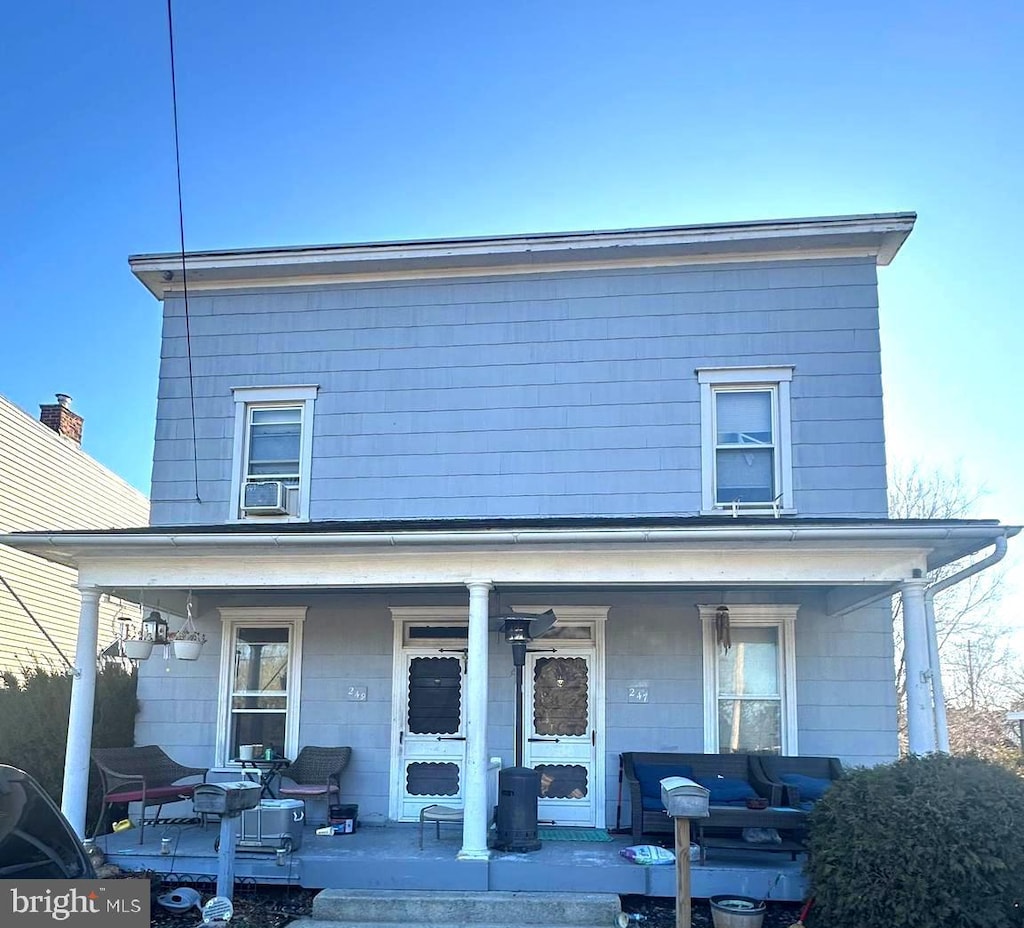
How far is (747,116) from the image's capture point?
11148 millimetres

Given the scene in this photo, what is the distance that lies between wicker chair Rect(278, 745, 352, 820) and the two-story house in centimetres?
23

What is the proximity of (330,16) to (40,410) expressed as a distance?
33.8 feet

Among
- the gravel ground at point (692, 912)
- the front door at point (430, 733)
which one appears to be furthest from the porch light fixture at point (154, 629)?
the gravel ground at point (692, 912)

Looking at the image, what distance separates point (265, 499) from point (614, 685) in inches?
165

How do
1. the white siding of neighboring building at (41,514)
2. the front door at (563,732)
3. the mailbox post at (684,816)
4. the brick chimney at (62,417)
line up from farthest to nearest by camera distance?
the brick chimney at (62,417) → the white siding of neighboring building at (41,514) → the front door at (563,732) → the mailbox post at (684,816)

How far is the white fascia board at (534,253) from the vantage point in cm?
1020

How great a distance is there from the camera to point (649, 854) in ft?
26.2

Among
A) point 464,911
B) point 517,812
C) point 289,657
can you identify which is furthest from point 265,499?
point 464,911

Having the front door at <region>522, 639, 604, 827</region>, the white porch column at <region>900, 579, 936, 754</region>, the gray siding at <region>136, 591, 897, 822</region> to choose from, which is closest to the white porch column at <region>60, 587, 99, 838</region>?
the gray siding at <region>136, 591, 897, 822</region>

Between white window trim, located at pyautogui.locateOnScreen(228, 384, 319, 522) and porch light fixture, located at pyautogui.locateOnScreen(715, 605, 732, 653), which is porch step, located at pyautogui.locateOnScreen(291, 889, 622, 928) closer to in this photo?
porch light fixture, located at pyautogui.locateOnScreen(715, 605, 732, 653)

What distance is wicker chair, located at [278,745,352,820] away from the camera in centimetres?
959

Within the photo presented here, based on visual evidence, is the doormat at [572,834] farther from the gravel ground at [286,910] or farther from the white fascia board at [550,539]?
the white fascia board at [550,539]

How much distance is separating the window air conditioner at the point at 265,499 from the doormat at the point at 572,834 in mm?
4302

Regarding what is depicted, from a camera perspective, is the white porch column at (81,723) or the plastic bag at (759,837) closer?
the plastic bag at (759,837)
